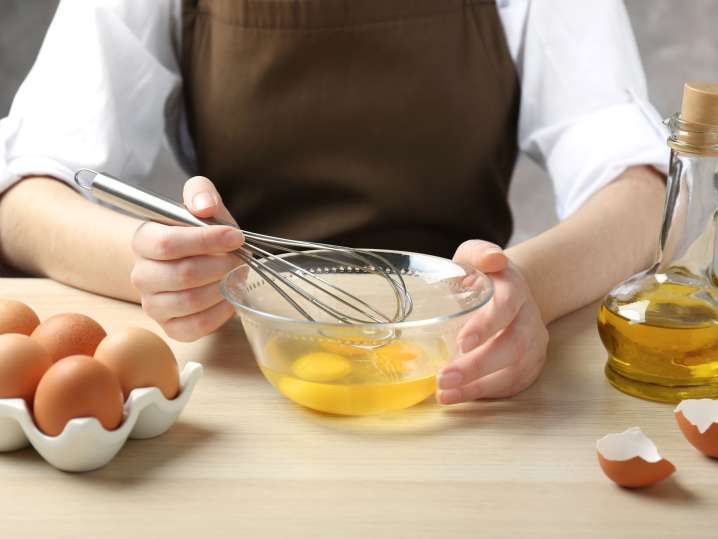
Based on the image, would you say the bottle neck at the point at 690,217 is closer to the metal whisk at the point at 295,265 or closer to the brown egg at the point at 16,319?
the metal whisk at the point at 295,265

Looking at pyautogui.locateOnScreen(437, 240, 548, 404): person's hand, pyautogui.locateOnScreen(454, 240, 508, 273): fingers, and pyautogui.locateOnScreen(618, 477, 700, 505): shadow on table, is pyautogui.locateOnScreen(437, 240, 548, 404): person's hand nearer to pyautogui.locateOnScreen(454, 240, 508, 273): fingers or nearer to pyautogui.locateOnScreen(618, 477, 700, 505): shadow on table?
pyautogui.locateOnScreen(454, 240, 508, 273): fingers

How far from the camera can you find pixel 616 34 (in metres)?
0.98

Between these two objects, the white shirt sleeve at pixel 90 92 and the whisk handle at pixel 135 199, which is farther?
the white shirt sleeve at pixel 90 92

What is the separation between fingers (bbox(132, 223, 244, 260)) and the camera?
601 millimetres

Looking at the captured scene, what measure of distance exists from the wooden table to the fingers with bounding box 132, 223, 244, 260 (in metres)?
0.09

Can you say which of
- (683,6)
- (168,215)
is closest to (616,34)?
(168,215)

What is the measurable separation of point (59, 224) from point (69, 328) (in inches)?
11.3

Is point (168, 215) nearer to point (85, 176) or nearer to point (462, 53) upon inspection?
point (85, 176)

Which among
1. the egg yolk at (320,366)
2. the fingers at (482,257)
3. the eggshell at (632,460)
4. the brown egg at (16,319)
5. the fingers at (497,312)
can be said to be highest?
the fingers at (482,257)

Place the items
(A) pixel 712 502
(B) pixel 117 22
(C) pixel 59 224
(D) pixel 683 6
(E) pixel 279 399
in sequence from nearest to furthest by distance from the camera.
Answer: (A) pixel 712 502 → (E) pixel 279 399 → (C) pixel 59 224 → (B) pixel 117 22 → (D) pixel 683 6

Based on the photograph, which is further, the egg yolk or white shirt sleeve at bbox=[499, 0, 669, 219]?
white shirt sleeve at bbox=[499, 0, 669, 219]

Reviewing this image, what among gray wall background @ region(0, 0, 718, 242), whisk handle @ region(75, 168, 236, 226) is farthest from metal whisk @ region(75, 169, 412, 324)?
gray wall background @ region(0, 0, 718, 242)

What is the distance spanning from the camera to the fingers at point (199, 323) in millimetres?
665

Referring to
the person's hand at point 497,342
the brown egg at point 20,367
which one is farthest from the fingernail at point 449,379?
the brown egg at point 20,367
